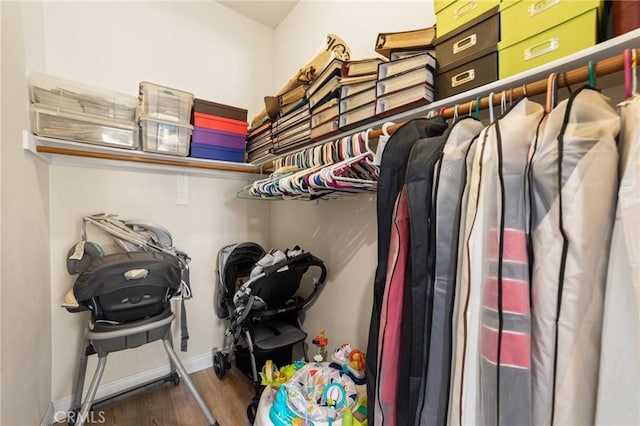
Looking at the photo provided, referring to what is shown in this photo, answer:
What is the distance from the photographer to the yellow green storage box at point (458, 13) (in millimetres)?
783

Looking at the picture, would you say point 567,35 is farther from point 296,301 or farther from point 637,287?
point 296,301

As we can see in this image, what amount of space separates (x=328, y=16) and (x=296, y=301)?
6.17 feet

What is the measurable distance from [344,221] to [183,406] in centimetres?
148

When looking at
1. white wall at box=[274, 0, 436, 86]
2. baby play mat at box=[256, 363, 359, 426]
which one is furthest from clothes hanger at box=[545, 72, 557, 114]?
baby play mat at box=[256, 363, 359, 426]

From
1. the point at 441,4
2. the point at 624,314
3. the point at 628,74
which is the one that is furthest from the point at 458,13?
the point at 624,314

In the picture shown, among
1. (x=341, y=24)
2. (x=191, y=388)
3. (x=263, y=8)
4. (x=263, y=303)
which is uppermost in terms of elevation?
(x=263, y=8)

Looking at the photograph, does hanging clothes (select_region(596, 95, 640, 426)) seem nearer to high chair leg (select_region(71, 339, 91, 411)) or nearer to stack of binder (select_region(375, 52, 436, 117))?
stack of binder (select_region(375, 52, 436, 117))

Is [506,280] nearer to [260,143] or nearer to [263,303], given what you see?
[263,303]

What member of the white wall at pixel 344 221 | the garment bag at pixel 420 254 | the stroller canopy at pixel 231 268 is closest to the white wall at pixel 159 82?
the stroller canopy at pixel 231 268

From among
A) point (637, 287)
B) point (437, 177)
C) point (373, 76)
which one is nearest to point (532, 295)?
point (637, 287)

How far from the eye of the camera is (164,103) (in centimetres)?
158

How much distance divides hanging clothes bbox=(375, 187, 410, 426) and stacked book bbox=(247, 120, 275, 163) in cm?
128

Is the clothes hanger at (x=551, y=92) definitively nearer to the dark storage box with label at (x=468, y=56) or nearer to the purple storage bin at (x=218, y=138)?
the dark storage box with label at (x=468, y=56)

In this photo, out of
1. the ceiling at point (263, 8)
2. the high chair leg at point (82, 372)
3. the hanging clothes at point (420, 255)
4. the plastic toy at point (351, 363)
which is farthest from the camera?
the ceiling at point (263, 8)
